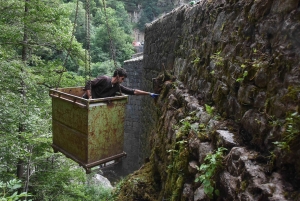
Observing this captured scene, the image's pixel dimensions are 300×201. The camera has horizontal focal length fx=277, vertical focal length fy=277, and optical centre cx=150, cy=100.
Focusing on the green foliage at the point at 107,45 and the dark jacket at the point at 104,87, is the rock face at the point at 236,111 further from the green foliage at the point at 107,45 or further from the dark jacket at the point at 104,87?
the green foliage at the point at 107,45

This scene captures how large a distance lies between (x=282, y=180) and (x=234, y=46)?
1270 millimetres

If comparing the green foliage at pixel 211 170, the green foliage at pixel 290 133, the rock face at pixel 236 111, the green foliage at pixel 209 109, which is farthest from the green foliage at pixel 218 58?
the green foliage at pixel 290 133

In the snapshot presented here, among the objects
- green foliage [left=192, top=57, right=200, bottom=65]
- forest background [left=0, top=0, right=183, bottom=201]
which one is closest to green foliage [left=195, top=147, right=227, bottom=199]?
green foliage [left=192, top=57, right=200, bottom=65]

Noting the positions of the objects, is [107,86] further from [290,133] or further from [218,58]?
[290,133]

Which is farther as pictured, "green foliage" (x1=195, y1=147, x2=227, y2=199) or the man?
the man

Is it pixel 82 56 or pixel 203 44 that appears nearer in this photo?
pixel 203 44

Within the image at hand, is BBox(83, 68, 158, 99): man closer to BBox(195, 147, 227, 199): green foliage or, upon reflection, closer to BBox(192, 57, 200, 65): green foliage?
BBox(192, 57, 200, 65): green foliage

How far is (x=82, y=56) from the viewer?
7105mm

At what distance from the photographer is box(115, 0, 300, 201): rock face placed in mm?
1496

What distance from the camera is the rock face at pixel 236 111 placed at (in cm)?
150

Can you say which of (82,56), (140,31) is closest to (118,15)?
(140,31)

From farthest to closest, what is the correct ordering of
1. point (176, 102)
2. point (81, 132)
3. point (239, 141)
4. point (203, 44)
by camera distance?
point (176, 102)
point (203, 44)
point (81, 132)
point (239, 141)

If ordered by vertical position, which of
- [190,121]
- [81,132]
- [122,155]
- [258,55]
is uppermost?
[258,55]

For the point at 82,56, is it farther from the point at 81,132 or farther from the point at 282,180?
the point at 282,180
